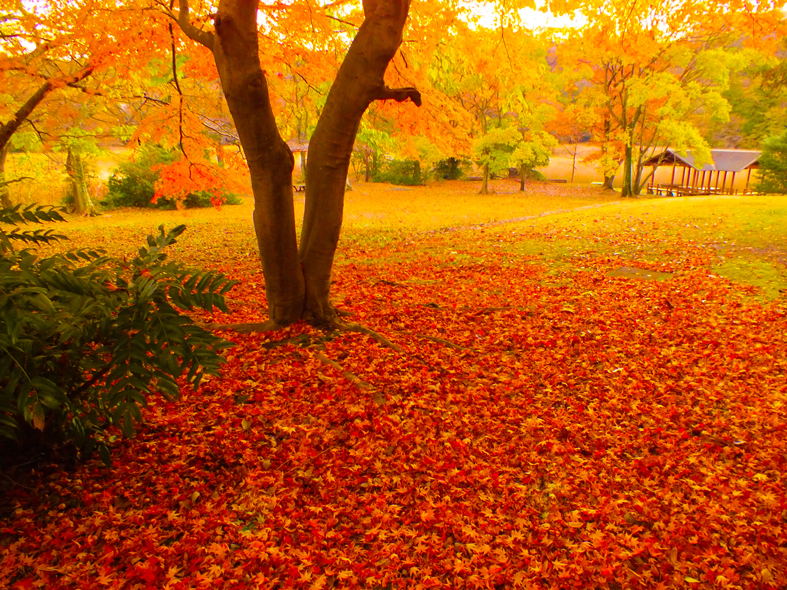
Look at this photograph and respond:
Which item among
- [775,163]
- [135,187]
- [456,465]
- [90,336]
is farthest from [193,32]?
[775,163]

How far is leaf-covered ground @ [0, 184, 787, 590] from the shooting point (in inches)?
90.2

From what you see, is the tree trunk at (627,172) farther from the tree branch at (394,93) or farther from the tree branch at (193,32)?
the tree branch at (193,32)

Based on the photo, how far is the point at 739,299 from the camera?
6.26 m

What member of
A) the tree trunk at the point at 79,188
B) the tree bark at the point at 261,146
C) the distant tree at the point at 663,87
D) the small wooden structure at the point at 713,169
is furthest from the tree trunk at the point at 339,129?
the small wooden structure at the point at 713,169

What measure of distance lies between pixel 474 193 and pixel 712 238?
77.0ft

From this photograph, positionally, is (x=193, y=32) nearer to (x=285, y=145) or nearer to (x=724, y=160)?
(x=285, y=145)

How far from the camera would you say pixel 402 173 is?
120 feet

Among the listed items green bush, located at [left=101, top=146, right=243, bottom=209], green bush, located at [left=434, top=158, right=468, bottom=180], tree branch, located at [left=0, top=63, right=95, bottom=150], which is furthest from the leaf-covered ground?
green bush, located at [left=434, top=158, right=468, bottom=180]

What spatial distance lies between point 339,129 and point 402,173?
33.1 meters

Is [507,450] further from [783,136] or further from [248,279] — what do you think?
[783,136]

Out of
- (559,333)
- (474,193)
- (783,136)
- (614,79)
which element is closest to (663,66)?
(614,79)

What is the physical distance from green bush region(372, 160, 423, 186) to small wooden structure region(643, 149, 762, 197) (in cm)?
1712

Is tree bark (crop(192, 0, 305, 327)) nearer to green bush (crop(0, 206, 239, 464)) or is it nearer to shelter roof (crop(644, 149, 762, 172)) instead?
green bush (crop(0, 206, 239, 464))

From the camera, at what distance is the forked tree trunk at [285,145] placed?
13.0 ft
